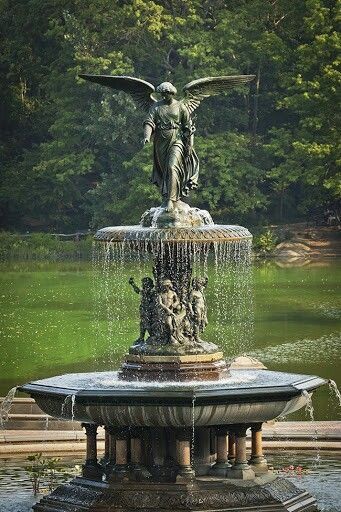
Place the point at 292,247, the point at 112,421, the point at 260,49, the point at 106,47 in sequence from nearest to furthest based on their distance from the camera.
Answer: the point at 112,421, the point at 292,247, the point at 260,49, the point at 106,47

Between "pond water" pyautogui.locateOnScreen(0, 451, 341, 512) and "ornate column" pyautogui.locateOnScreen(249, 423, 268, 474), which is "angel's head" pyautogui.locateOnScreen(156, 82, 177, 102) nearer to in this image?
"ornate column" pyautogui.locateOnScreen(249, 423, 268, 474)

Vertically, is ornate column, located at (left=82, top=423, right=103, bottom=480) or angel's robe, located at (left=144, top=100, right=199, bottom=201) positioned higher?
angel's robe, located at (left=144, top=100, right=199, bottom=201)

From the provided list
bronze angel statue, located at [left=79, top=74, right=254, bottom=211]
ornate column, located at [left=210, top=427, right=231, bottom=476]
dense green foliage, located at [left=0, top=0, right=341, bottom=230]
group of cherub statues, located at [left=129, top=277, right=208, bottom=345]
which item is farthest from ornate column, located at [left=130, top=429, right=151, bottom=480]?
dense green foliage, located at [left=0, top=0, right=341, bottom=230]

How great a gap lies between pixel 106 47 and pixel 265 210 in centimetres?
972

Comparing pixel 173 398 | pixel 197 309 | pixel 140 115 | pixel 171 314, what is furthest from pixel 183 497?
pixel 140 115

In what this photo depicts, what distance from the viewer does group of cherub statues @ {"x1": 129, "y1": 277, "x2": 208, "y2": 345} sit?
2559 cm

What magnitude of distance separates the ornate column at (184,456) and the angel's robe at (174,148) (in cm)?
318

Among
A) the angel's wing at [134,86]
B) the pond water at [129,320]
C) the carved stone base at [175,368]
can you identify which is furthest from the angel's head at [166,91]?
the pond water at [129,320]

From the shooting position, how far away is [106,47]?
83.7 meters

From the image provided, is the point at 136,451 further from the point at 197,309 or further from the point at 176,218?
the point at 176,218

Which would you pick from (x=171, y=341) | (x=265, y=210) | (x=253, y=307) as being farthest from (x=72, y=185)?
(x=171, y=341)

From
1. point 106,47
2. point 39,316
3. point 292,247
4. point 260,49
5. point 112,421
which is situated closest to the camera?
point 112,421

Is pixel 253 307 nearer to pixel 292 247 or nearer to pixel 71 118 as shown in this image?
pixel 292 247

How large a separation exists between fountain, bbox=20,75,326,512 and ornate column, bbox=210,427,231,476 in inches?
0.4
